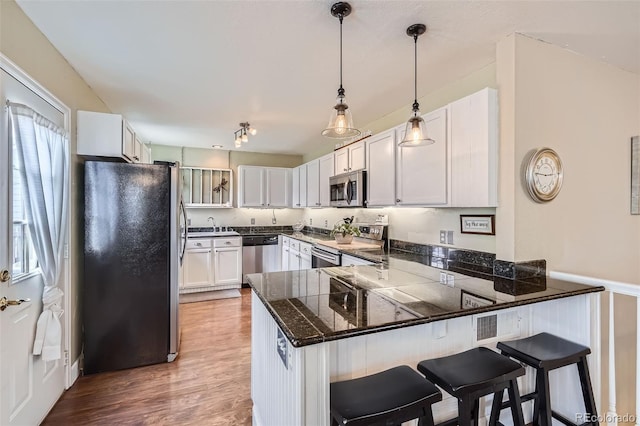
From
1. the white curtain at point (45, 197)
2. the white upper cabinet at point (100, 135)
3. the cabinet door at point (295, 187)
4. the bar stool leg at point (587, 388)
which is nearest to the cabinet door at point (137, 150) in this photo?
the white upper cabinet at point (100, 135)

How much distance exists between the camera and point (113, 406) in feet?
6.93

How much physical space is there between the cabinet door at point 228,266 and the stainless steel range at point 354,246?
1.56 meters

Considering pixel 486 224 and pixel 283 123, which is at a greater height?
pixel 283 123

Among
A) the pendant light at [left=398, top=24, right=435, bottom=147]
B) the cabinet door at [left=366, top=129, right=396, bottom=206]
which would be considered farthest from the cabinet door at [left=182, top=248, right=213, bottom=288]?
the pendant light at [left=398, top=24, right=435, bottom=147]

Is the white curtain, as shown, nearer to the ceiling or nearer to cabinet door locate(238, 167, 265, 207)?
the ceiling

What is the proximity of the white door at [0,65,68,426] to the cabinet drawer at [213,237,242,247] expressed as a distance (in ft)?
9.17

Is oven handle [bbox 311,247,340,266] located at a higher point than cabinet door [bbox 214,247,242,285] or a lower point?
higher

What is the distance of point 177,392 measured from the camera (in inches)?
89.7

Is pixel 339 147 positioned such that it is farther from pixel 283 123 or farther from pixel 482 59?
pixel 482 59

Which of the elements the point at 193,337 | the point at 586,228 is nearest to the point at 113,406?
the point at 193,337

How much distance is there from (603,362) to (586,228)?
0.92 meters

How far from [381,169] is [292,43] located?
4.87ft

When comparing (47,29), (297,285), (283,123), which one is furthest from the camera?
(283,123)

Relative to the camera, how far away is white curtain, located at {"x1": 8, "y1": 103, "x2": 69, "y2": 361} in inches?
66.2
